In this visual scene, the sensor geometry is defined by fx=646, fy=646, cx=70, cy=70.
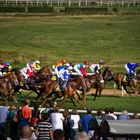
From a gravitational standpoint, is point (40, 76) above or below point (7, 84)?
above

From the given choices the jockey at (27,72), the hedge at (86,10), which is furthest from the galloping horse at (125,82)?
the hedge at (86,10)

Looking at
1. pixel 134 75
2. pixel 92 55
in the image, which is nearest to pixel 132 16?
pixel 92 55

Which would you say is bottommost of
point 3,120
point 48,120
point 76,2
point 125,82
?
point 125,82

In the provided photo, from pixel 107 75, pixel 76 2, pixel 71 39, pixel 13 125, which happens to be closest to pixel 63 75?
pixel 107 75

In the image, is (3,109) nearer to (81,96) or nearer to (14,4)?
(81,96)

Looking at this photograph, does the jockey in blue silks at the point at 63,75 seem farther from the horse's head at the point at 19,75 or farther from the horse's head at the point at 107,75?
the horse's head at the point at 107,75

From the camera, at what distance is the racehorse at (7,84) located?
22938 millimetres

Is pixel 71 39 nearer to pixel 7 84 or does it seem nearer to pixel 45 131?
pixel 7 84

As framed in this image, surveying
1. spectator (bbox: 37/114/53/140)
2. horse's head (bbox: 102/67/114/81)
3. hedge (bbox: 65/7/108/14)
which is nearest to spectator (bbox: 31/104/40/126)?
spectator (bbox: 37/114/53/140)

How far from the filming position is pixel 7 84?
2298cm

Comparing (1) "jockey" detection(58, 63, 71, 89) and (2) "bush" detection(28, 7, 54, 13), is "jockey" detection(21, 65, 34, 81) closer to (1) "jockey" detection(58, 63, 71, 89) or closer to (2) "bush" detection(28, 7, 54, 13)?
(1) "jockey" detection(58, 63, 71, 89)

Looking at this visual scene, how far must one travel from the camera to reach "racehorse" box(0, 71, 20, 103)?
22938 mm

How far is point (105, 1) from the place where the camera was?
61594mm

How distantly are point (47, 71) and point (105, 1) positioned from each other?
38293 millimetres
